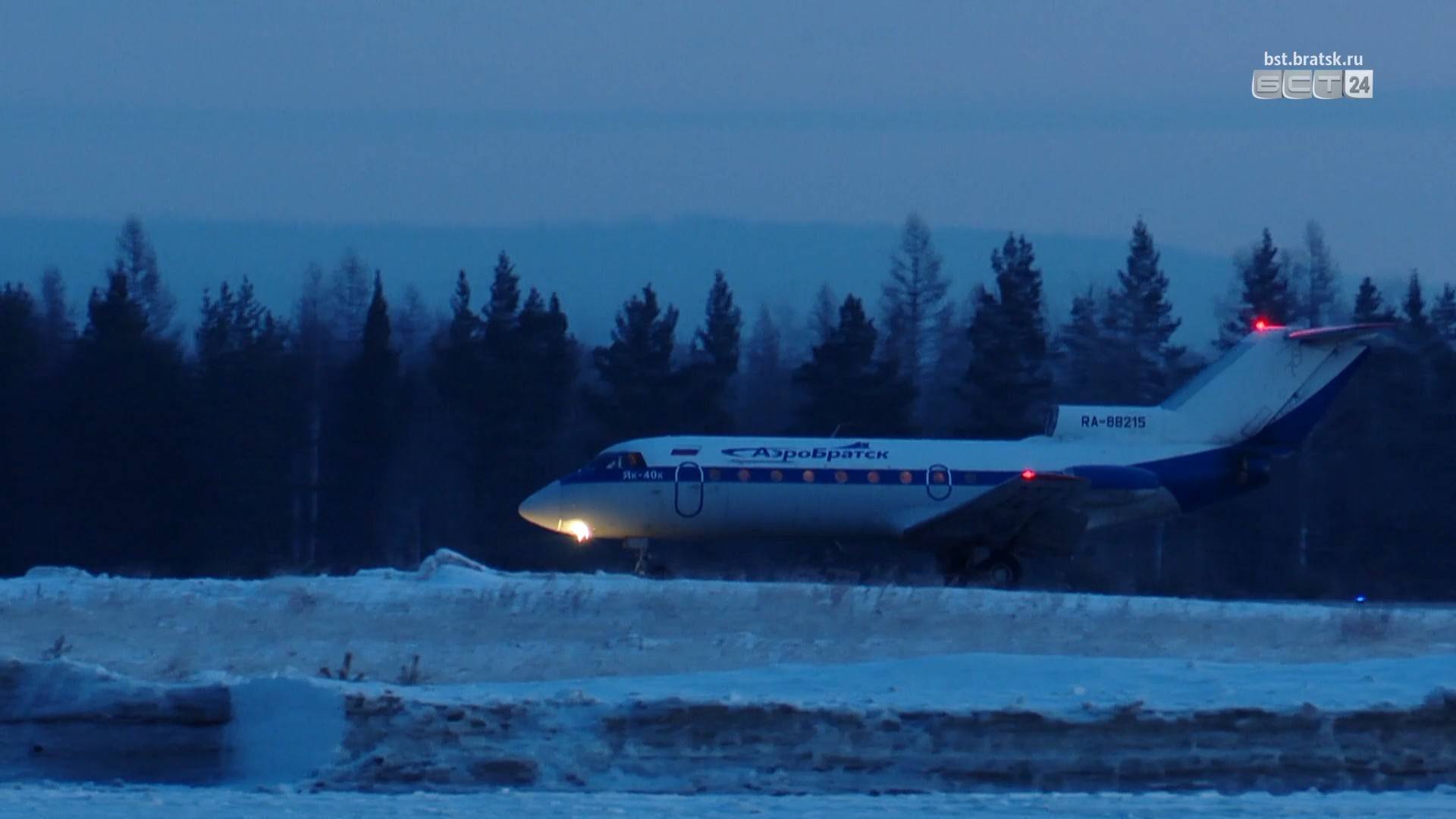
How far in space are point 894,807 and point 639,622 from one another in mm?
9049

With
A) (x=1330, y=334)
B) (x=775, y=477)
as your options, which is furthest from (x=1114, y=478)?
(x=775, y=477)

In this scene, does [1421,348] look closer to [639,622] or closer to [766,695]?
[639,622]

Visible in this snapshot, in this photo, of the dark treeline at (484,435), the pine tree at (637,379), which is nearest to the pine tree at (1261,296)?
the dark treeline at (484,435)

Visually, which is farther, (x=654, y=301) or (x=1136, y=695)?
Answer: (x=654, y=301)

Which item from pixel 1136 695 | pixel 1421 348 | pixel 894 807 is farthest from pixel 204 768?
pixel 1421 348

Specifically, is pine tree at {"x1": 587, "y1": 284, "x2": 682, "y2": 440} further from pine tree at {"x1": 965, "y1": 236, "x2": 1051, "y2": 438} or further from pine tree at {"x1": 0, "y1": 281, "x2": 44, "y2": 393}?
pine tree at {"x1": 0, "y1": 281, "x2": 44, "y2": 393}

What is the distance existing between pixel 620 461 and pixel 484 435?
53.7ft

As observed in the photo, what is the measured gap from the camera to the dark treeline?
40.4 metres

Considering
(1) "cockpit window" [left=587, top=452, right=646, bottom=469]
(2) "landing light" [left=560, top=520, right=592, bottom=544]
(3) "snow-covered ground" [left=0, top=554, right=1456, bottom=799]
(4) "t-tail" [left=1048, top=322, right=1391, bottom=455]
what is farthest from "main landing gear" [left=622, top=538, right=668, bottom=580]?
(3) "snow-covered ground" [left=0, top=554, right=1456, bottom=799]

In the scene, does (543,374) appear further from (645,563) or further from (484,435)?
(645,563)

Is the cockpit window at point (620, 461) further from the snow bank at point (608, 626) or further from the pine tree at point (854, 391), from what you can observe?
the pine tree at point (854, 391)

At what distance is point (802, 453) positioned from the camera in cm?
2633

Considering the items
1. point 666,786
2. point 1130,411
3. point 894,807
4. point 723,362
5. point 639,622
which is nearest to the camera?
point 894,807

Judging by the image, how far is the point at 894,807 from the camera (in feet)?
27.7
